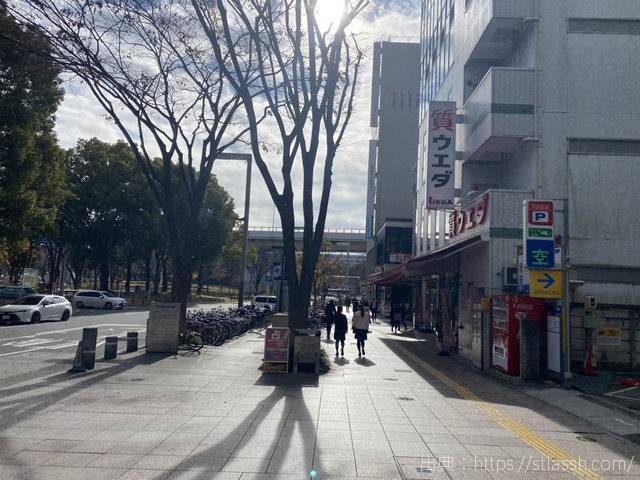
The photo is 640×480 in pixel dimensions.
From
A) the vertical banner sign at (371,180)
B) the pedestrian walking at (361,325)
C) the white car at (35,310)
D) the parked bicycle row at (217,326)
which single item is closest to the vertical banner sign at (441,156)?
the pedestrian walking at (361,325)

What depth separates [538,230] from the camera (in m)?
11.9

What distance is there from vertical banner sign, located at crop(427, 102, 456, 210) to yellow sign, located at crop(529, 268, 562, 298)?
21.2 ft

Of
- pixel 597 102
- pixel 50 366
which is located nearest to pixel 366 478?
pixel 50 366

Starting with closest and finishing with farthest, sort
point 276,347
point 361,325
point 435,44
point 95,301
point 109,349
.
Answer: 1. point 276,347
2. point 109,349
3. point 361,325
4. point 435,44
5. point 95,301

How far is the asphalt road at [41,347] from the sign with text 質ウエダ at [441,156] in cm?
1145

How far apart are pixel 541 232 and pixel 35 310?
2283cm

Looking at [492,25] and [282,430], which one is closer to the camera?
[282,430]

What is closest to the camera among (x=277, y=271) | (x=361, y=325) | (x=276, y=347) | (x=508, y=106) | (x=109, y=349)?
(x=276, y=347)

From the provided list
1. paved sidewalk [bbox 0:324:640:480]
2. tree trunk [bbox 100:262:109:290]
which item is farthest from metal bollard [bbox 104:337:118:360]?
tree trunk [bbox 100:262:109:290]

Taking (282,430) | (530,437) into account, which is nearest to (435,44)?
(530,437)

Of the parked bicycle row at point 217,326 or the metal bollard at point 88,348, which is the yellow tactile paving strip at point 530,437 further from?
the parked bicycle row at point 217,326

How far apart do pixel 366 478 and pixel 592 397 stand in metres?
7.40

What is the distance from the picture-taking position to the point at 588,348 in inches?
525

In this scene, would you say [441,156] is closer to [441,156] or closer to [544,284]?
[441,156]
